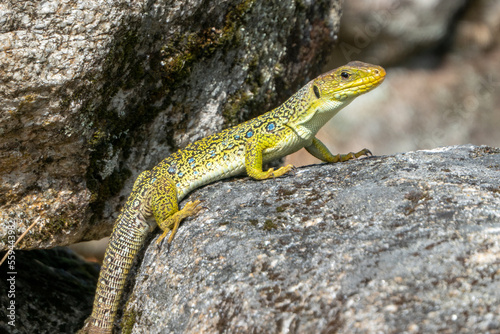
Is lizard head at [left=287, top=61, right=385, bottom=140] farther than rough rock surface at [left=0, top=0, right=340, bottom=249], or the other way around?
lizard head at [left=287, top=61, right=385, bottom=140]

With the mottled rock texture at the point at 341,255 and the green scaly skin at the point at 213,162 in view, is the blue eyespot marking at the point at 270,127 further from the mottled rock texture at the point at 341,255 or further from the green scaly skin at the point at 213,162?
the mottled rock texture at the point at 341,255

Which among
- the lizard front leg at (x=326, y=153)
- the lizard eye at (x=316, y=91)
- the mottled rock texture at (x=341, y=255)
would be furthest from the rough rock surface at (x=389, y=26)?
the mottled rock texture at (x=341, y=255)

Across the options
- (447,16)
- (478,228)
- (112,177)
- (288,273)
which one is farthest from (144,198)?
(447,16)

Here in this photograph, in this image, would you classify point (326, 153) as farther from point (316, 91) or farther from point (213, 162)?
point (213, 162)

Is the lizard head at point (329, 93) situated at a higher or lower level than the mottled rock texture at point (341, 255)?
higher

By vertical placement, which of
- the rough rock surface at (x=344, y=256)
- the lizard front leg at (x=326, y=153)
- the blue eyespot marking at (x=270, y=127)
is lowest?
the rough rock surface at (x=344, y=256)

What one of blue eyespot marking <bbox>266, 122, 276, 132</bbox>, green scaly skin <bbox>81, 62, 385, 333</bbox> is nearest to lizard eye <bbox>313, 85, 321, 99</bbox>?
green scaly skin <bbox>81, 62, 385, 333</bbox>

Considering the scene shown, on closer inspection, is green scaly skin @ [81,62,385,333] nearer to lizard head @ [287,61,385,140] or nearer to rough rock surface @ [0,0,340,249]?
lizard head @ [287,61,385,140]

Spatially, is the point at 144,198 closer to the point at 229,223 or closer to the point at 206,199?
the point at 206,199
